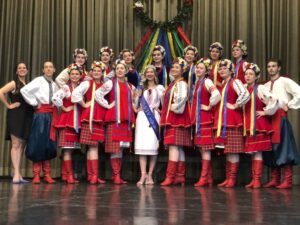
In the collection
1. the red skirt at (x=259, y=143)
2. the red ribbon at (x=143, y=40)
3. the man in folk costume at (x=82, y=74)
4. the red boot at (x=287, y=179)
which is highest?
the red ribbon at (x=143, y=40)

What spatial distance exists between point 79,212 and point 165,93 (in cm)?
257

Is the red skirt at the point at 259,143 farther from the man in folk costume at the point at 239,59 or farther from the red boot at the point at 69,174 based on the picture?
the red boot at the point at 69,174

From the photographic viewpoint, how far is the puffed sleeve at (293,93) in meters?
4.75

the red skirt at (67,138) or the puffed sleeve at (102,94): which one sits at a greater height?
the puffed sleeve at (102,94)

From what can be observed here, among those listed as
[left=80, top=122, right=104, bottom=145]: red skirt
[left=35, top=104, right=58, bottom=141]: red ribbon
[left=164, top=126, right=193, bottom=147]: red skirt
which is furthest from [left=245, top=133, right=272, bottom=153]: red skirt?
[left=35, top=104, right=58, bottom=141]: red ribbon

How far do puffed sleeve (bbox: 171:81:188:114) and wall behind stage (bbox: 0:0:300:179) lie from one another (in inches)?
53.8

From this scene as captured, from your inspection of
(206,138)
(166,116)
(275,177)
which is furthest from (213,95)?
(275,177)

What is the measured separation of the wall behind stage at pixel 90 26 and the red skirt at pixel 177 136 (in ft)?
5.01

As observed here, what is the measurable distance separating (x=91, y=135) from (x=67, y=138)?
0.25m

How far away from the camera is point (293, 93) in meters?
4.79

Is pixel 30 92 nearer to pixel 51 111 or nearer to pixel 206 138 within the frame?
pixel 51 111

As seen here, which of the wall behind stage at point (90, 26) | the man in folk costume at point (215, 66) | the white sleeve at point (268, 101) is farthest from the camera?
the wall behind stage at point (90, 26)

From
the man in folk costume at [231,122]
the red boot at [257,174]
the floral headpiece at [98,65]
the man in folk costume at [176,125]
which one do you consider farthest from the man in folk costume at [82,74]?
the red boot at [257,174]

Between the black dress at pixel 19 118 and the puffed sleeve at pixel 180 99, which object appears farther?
the black dress at pixel 19 118
